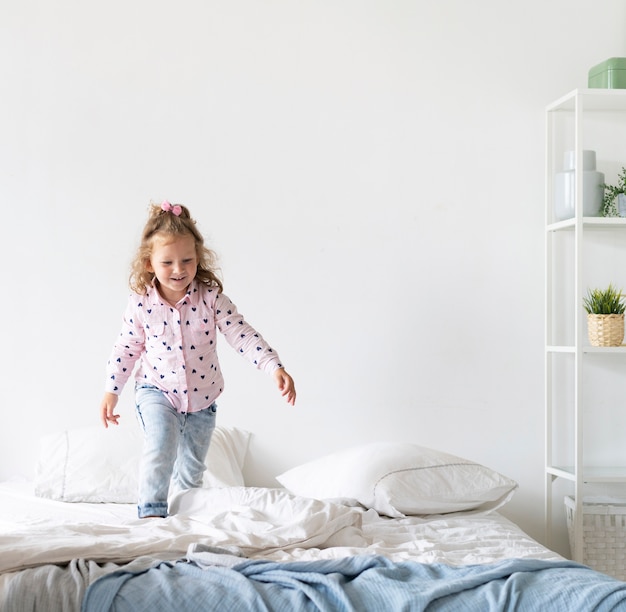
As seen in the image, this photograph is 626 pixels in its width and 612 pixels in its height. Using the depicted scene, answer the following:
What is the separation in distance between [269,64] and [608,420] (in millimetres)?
1631

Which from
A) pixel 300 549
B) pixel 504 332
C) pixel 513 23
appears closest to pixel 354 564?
pixel 300 549

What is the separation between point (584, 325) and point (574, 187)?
1.56 feet

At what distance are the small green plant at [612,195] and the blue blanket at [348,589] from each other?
159 centimetres

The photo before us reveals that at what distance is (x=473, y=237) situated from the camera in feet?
9.73

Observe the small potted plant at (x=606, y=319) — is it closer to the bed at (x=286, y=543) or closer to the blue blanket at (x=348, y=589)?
the bed at (x=286, y=543)

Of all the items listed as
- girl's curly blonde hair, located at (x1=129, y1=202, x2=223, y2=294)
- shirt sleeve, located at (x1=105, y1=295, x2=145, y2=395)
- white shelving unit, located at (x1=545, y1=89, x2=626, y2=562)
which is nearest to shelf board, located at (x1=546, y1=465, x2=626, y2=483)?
white shelving unit, located at (x1=545, y1=89, x2=626, y2=562)

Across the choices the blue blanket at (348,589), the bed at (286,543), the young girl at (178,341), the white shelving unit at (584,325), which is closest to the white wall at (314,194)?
the white shelving unit at (584,325)

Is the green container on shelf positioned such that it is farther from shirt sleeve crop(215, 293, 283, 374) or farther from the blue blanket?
the blue blanket

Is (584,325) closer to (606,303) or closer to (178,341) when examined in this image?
(606,303)

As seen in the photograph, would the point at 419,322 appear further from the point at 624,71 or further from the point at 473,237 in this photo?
the point at 624,71

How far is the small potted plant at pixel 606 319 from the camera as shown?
9.00 feet

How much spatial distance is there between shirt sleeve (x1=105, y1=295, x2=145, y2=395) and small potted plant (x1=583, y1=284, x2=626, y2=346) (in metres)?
1.39

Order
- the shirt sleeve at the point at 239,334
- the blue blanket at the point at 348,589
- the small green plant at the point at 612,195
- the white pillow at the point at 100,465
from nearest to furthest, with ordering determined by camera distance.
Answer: the blue blanket at the point at 348,589
the shirt sleeve at the point at 239,334
the white pillow at the point at 100,465
the small green plant at the point at 612,195

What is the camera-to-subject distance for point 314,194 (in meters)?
2.94
